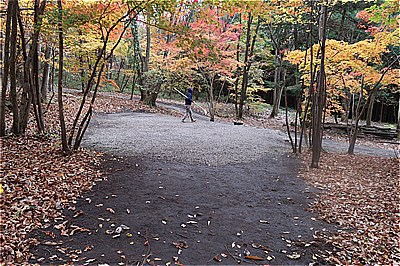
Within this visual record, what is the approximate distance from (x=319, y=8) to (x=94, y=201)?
8.81m

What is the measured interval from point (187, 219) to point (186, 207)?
405 millimetres

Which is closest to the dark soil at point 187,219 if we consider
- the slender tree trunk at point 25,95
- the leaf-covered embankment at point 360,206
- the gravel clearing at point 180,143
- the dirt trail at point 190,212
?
the dirt trail at point 190,212

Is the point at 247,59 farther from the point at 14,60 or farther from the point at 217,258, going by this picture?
the point at 217,258

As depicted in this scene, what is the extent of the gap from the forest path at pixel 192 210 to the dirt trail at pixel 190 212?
12mm

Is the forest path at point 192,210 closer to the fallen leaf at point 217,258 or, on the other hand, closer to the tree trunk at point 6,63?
the fallen leaf at point 217,258

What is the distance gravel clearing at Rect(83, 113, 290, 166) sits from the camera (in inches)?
296

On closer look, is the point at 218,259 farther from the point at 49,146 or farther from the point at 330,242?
the point at 49,146

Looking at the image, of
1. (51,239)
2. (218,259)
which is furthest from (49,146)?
(218,259)

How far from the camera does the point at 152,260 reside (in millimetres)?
3016

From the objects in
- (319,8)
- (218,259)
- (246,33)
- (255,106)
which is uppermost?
(246,33)

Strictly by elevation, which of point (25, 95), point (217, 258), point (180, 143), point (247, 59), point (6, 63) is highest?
point (247, 59)

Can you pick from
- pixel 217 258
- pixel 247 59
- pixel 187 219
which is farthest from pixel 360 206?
pixel 247 59

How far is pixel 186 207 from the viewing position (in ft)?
14.7

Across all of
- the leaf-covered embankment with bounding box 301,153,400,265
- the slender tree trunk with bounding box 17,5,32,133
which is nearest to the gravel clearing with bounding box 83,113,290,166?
the slender tree trunk with bounding box 17,5,32,133
